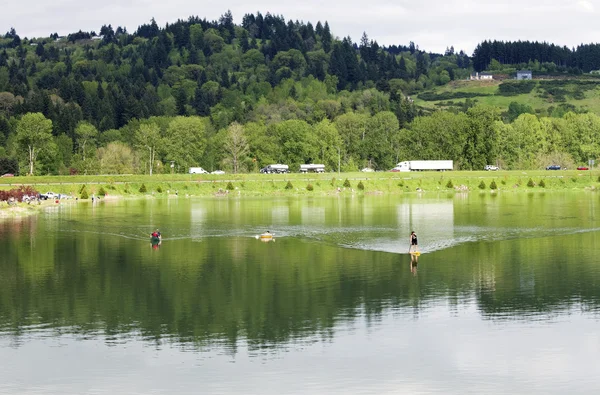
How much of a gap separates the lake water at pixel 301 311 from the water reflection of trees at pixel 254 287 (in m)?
0.20

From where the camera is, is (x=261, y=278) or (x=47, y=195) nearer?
(x=261, y=278)

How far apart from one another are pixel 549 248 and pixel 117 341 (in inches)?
1887

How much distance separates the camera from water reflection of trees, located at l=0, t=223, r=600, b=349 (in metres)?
47.7

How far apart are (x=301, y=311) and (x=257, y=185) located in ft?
445

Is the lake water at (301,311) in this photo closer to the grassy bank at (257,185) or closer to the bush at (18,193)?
the bush at (18,193)

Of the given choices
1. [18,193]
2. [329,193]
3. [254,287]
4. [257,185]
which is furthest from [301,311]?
[257,185]

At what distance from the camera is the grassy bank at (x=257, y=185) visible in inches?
Answer: 6850

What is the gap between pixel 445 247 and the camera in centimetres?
8069

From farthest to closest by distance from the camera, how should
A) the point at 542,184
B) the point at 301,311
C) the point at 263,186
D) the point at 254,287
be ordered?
the point at 542,184 → the point at 263,186 → the point at 254,287 → the point at 301,311

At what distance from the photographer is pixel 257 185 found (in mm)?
185500

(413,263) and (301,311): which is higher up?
(413,263)

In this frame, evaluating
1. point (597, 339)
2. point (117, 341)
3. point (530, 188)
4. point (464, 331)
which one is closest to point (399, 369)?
point (464, 331)

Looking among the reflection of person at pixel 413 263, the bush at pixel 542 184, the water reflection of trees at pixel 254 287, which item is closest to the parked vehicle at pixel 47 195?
the water reflection of trees at pixel 254 287

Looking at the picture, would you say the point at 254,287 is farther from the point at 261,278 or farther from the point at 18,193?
the point at 18,193
